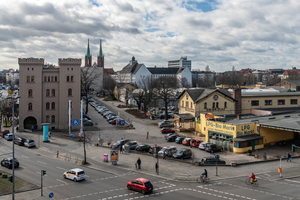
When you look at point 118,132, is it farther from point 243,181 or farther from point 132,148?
point 243,181

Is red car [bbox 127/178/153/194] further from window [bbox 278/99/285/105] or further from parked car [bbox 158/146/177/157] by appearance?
window [bbox 278/99/285/105]

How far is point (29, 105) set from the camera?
6100 cm

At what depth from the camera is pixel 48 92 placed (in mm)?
62344

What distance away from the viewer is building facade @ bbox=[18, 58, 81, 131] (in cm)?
6059

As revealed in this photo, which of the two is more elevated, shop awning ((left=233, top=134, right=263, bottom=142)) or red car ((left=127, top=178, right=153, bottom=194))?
shop awning ((left=233, top=134, right=263, bottom=142))

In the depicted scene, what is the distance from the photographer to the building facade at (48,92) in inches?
2386

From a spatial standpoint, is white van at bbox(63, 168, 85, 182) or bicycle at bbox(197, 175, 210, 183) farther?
white van at bbox(63, 168, 85, 182)

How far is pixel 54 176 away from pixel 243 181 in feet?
66.4

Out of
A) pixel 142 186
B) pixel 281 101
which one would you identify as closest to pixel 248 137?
pixel 142 186

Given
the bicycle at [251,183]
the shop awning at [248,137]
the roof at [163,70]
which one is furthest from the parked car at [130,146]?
the roof at [163,70]

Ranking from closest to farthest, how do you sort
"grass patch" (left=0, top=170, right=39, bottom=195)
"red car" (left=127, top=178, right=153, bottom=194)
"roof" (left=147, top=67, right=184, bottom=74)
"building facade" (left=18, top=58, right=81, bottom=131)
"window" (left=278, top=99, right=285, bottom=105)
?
"red car" (left=127, top=178, right=153, bottom=194) → "grass patch" (left=0, top=170, right=39, bottom=195) → "building facade" (left=18, top=58, right=81, bottom=131) → "window" (left=278, top=99, right=285, bottom=105) → "roof" (left=147, top=67, right=184, bottom=74)

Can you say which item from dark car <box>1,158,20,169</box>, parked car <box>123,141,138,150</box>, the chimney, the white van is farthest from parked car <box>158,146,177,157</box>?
the chimney

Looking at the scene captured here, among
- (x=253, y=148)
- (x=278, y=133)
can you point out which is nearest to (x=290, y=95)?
(x=278, y=133)

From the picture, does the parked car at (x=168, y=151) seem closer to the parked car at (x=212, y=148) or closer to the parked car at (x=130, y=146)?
the parked car at (x=212, y=148)
